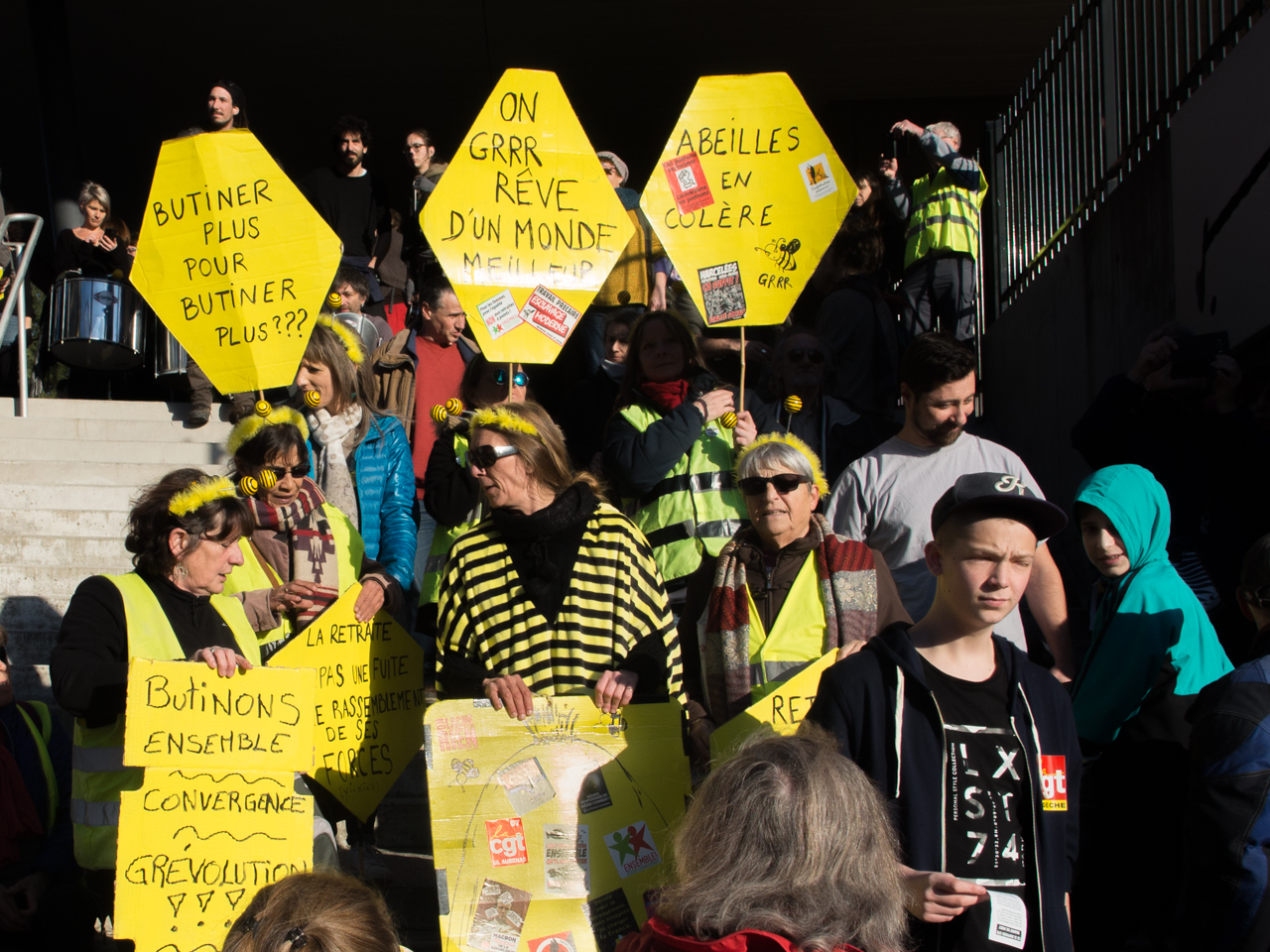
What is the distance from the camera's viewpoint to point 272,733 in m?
3.26

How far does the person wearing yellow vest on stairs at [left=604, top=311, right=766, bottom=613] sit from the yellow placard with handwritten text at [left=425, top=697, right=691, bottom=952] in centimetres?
116

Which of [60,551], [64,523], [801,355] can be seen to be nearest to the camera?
[801,355]

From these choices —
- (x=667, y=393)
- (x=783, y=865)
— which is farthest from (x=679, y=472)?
(x=783, y=865)

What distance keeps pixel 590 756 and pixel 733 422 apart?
1584mm

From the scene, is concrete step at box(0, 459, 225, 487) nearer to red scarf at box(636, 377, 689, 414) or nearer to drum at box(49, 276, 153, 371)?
drum at box(49, 276, 153, 371)

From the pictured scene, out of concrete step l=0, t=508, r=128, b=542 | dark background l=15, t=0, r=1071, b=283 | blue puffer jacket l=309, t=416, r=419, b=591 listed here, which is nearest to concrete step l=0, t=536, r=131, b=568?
concrete step l=0, t=508, r=128, b=542

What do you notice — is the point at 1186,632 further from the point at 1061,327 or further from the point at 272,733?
the point at 1061,327

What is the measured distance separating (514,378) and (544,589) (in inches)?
65.6

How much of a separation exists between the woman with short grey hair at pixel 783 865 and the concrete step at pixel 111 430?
566 cm

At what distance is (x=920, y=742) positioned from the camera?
243 centimetres

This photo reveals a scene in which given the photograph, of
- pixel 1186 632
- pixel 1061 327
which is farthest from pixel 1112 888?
pixel 1061 327

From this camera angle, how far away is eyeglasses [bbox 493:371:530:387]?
15.9 feet

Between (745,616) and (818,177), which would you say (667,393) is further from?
(745,616)

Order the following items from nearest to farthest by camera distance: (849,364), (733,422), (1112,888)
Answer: (1112,888) < (733,422) < (849,364)
